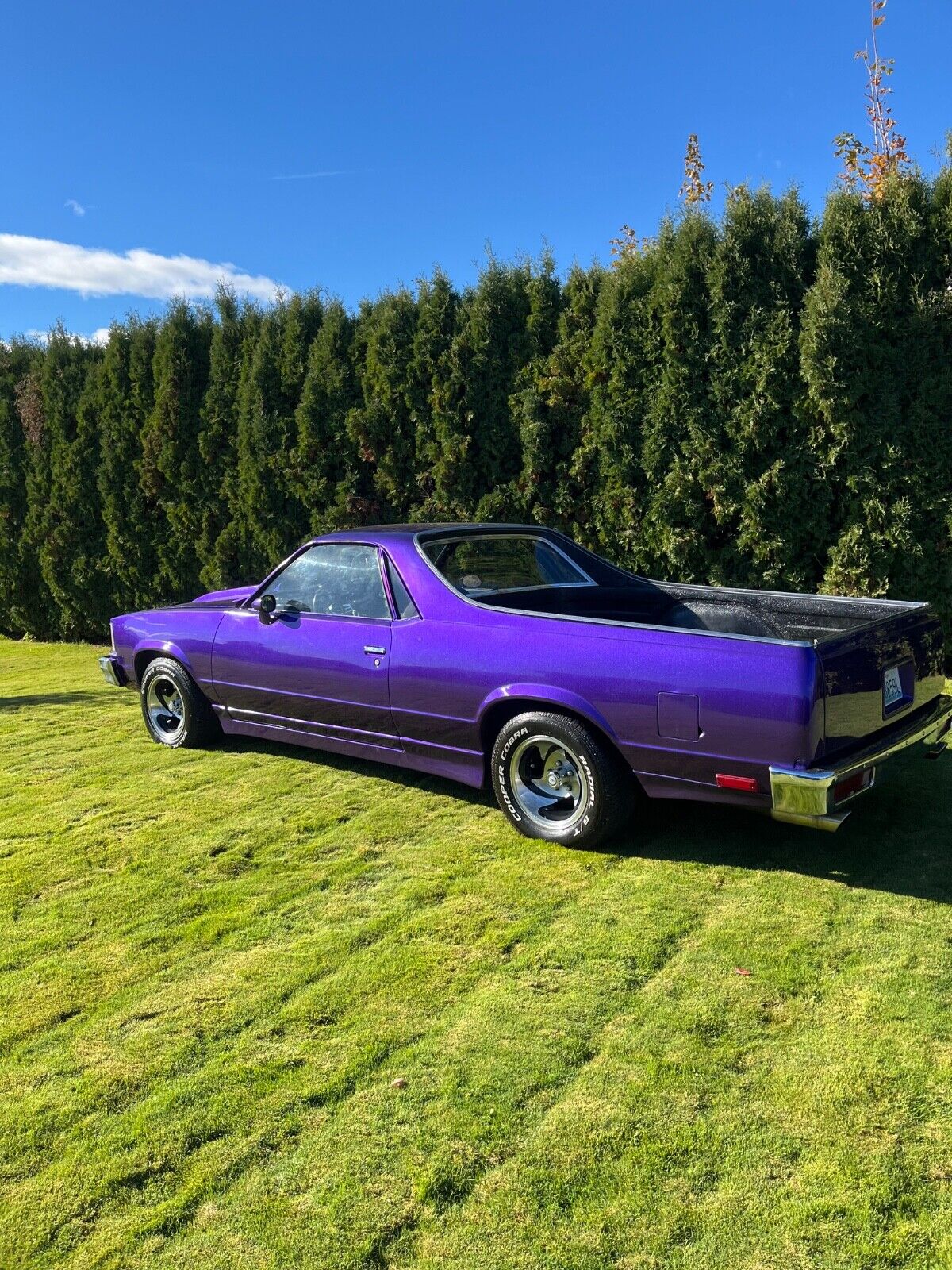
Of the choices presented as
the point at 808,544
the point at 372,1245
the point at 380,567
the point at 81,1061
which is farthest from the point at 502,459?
the point at 372,1245

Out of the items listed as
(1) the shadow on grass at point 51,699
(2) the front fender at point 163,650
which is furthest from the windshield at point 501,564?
(1) the shadow on grass at point 51,699

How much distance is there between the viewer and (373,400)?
9781mm

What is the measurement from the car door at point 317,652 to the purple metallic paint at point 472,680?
Answer: 0.01m

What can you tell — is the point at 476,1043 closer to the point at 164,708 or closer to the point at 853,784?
the point at 853,784

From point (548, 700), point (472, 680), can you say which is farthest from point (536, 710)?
point (472, 680)

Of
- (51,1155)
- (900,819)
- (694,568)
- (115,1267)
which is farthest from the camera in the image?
(694,568)

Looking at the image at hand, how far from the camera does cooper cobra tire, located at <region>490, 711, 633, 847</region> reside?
13.4ft

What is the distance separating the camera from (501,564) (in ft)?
17.6

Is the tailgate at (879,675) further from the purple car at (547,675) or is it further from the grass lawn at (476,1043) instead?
the grass lawn at (476,1043)

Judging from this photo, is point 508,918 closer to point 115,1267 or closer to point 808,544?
point 115,1267

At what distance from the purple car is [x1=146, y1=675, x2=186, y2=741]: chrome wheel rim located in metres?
0.02

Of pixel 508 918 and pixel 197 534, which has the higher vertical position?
pixel 197 534

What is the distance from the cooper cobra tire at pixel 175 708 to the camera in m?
6.16

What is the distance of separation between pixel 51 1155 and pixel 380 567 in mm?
3295
